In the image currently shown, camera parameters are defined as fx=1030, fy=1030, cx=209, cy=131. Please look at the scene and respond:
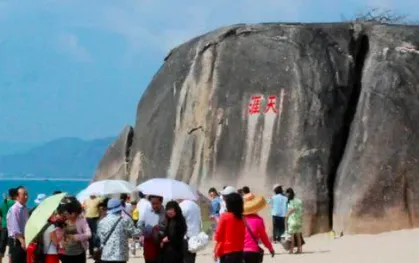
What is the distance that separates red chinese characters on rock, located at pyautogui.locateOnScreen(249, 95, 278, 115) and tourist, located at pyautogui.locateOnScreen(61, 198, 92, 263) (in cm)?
1307

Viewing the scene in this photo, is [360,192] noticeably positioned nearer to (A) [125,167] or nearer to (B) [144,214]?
(A) [125,167]

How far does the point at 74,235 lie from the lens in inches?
453

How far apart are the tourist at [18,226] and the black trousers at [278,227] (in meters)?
8.59

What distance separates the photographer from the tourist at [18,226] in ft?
45.5

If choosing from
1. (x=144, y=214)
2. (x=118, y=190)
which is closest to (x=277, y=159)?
(x=118, y=190)

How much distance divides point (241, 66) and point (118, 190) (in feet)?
22.5

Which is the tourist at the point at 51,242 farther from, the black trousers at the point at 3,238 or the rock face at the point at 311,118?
the rock face at the point at 311,118

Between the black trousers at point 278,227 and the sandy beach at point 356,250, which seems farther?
the black trousers at point 278,227

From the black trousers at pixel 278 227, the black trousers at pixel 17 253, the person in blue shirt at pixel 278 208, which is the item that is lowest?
the black trousers at pixel 17 253

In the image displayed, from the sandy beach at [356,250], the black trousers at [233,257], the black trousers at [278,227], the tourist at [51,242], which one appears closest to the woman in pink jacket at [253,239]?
the black trousers at [233,257]

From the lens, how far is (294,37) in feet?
80.2

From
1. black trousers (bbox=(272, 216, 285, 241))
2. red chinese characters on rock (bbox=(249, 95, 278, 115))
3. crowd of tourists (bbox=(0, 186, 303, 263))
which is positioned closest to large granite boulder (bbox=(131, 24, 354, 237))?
red chinese characters on rock (bbox=(249, 95, 278, 115))

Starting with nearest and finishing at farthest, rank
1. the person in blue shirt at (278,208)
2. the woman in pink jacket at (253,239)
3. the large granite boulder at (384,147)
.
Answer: the woman in pink jacket at (253,239), the person in blue shirt at (278,208), the large granite boulder at (384,147)

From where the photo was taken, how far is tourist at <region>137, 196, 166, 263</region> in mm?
12517
